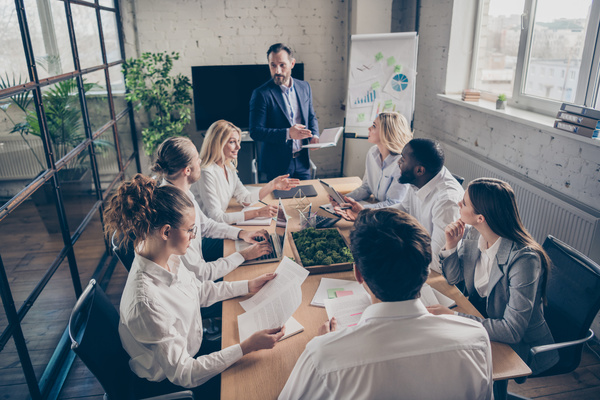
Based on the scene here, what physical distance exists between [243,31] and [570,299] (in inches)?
164

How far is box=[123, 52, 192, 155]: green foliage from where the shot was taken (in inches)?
163

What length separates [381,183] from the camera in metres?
2.75

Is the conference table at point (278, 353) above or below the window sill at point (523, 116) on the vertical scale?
below

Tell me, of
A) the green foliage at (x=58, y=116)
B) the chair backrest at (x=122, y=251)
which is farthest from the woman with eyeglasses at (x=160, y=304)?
the green foliage at (x=58, y=116)

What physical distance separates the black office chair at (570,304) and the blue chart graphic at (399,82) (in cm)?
240

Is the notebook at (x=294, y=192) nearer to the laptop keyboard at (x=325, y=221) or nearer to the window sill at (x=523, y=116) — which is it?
the laptop keyboard at (x=325, y=221)

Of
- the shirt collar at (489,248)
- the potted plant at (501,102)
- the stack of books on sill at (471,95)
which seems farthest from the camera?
the stack of books on sill at (471,95)

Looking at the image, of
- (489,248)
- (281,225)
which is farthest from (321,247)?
(489,248)

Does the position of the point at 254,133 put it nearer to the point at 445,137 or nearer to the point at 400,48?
the point at 400,48

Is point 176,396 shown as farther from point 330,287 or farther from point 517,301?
point 517,301

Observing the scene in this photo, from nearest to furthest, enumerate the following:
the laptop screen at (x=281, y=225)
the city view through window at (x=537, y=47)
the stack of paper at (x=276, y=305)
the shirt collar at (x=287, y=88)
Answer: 1. the stack of paper at (x=276, y=305)
2. the laptop screen at (x=281, y=225)
3. the city view through window at (x=537, y=47)
4. the shirt collar at (x=287, y=88)

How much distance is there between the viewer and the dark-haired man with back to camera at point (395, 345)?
0.98 meters

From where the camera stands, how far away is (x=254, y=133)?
339cm

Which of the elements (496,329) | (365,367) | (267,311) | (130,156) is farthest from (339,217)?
(130,156)
